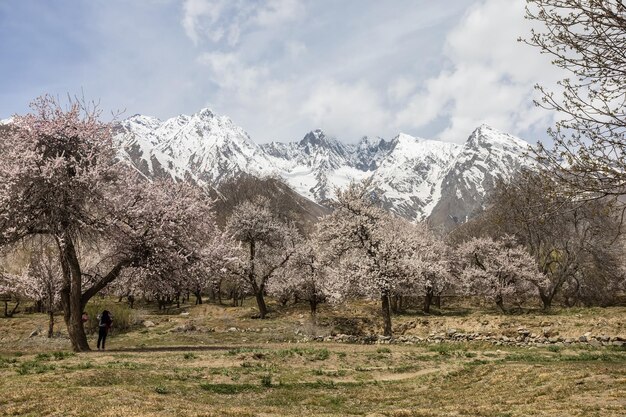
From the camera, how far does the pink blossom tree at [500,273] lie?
45906mm

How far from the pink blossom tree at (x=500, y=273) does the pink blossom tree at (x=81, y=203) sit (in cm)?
3465

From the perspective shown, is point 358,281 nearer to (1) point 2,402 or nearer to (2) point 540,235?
(1) point 2,402

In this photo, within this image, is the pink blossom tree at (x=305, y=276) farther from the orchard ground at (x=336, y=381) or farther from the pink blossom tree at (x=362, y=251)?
the orchard ground at (x=336, y=381)

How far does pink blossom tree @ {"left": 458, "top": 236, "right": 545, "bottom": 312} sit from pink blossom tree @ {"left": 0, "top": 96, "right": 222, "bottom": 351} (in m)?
34.7

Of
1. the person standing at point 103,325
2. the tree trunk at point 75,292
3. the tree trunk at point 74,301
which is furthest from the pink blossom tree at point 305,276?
the tree trunk at point 74,301

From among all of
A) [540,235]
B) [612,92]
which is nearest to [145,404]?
[612,92]

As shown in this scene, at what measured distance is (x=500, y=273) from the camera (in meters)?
48.0

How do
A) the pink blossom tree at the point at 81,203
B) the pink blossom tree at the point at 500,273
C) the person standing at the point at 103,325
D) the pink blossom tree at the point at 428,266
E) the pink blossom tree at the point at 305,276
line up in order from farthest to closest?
the pink blossom tree at the point at 305,276
the pink blossom tree at the point at 500,273
the pink blossom tree at the point at 428,266
the person standing at the point at 103,325
the pink blossom tree at the point at 81,203

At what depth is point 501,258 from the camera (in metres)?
47.9

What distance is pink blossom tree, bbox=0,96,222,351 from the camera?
68.2 feet

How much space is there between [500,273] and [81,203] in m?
41.8

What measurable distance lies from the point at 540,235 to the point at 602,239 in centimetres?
628

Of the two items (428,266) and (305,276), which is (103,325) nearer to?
(305,276)

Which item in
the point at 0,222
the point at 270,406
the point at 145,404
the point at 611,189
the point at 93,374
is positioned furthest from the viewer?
the point at 0,222
